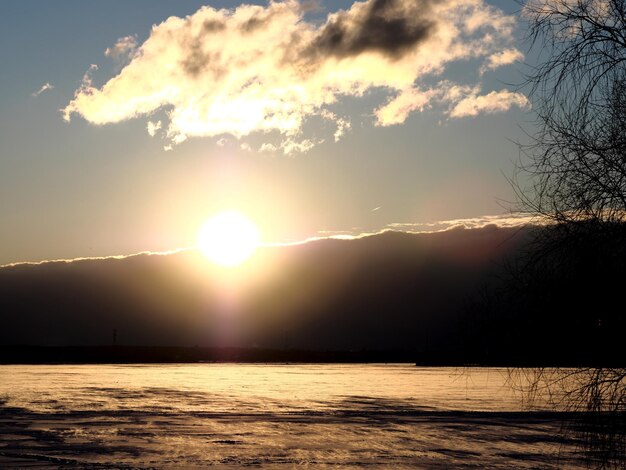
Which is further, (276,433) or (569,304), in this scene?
(276,433)

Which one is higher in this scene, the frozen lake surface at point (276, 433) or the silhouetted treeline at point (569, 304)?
the silhouetted treeline at point (569, 304)

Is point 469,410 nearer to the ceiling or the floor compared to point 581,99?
nearer to the floor

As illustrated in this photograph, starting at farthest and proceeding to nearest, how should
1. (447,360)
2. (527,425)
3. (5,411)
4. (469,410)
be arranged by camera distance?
(447,360) → (469,410) → (5,411) → (527,425)

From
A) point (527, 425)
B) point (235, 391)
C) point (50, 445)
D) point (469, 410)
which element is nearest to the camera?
point (50, 445)

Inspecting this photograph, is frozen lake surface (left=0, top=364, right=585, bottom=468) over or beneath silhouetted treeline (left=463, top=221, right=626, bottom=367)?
beneath

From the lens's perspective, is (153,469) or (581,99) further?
(153,469)

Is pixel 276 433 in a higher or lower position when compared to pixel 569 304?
lower

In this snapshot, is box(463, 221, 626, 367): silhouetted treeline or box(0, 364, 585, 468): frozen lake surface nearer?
box(463, 221, 626, 367): silhouetted treeline

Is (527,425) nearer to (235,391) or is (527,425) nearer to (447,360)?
(235,391)

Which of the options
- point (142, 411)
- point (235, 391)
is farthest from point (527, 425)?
point (235, 391)

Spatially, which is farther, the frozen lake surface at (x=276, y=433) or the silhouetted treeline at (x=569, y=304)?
the frozen lake surface at (x=276, y=433)

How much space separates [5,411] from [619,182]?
35.6 m

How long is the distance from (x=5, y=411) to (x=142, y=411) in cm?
671

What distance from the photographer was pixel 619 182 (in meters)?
13.2
